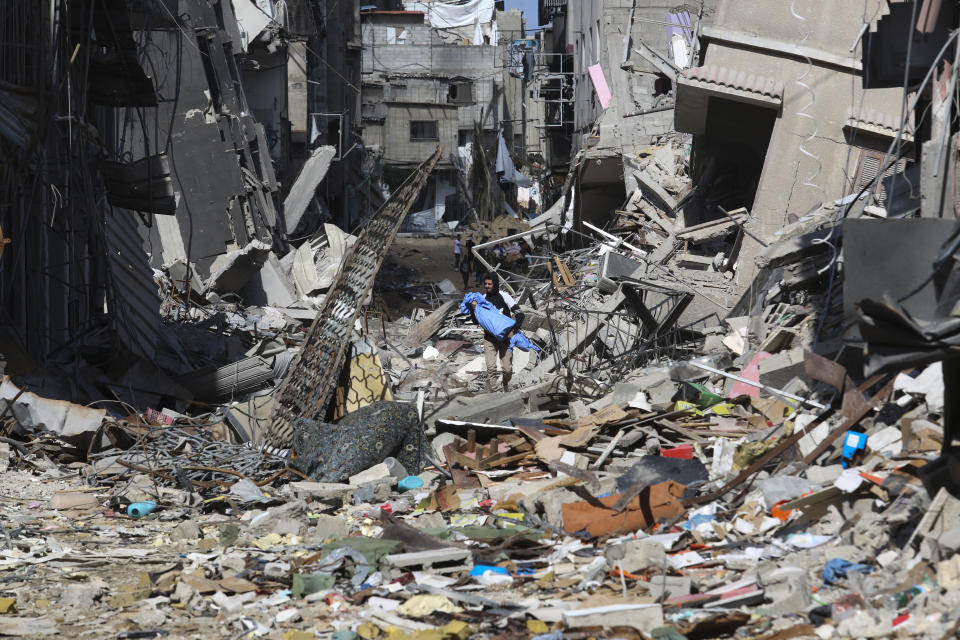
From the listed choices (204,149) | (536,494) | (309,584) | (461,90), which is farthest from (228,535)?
(461,90)

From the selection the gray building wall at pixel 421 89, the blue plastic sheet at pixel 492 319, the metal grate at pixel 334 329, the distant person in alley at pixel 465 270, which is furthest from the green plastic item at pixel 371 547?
the gray building wall at pixel 421 89

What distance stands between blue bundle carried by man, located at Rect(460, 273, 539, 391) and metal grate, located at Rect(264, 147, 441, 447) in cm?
183

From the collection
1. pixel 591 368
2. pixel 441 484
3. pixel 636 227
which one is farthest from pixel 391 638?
Answer: pixel 636 227

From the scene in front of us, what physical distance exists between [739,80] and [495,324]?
16.8 ft

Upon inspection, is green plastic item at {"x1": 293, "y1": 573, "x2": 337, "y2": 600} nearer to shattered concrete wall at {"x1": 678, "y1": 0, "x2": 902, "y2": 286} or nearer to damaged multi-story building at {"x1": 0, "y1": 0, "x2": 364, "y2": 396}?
damaged multi-story building at {"x1": 0, "y1": 0, "x2": 364, "y2": 396}

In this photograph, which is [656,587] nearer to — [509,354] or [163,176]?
[509,354]

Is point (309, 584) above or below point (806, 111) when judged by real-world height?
below

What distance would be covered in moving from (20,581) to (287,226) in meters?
20.5

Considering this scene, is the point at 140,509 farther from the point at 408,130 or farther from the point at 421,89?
the point at 421,89

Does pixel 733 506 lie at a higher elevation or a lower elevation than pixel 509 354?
higher

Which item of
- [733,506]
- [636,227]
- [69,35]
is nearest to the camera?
[733,506]

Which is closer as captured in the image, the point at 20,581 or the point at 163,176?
the point at 20,581

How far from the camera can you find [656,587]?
5.11 metres

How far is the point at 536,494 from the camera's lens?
705 centimetres
